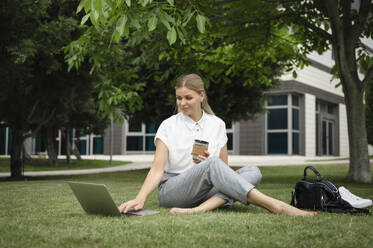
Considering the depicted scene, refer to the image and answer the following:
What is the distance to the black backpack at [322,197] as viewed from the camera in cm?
464

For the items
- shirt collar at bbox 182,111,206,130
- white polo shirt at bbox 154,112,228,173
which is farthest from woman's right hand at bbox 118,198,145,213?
shirt collar at bbox 182,111,206,130

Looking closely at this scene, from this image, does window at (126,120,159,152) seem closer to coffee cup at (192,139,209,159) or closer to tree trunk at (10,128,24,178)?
tree trunk at (10,128,24,178)

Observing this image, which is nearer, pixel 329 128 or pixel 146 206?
pixel 146 206

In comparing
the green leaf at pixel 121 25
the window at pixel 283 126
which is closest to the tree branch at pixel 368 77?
the green leaf at pixel 121 25

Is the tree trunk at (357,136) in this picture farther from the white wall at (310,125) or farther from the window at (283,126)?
the white wall at (310,125)

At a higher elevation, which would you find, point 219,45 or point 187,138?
point 219,45

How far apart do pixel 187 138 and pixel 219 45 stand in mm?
7651

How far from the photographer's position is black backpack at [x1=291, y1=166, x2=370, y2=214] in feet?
15.2

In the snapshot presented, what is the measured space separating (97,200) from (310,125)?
34.9 metres

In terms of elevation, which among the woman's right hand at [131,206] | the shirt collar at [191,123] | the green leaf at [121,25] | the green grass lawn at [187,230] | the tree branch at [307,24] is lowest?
the green grass lawn at [187,230]

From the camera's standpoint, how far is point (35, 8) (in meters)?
10.3

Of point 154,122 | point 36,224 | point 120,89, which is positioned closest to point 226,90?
point 154,122

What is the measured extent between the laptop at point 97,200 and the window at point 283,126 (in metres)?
32.0

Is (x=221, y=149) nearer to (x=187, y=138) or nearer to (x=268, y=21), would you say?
(x=187, y=138)
